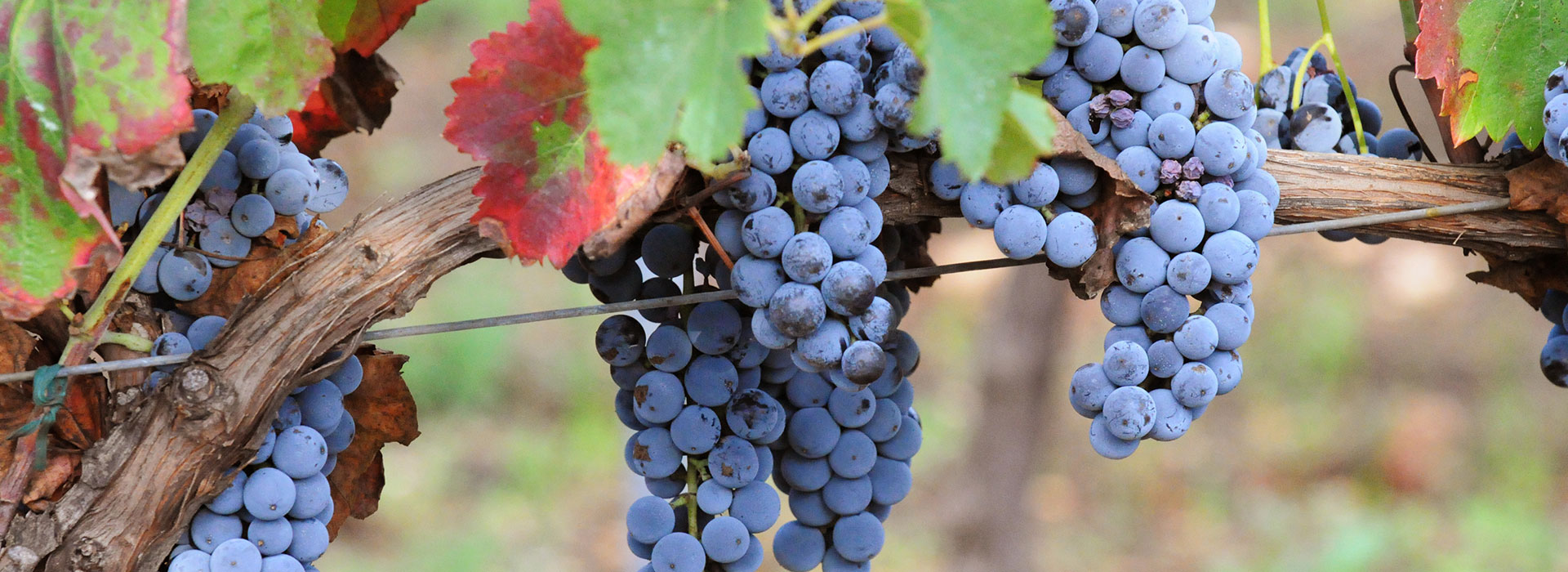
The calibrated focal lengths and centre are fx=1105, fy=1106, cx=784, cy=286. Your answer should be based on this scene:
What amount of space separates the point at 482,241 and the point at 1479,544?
2826 millimetres

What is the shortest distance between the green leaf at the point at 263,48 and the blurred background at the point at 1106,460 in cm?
174

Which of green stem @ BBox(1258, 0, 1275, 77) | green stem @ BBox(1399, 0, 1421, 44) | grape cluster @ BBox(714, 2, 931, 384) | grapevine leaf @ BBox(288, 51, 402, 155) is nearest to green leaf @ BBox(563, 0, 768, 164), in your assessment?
grape cluster @ BBox(714, 2, 931, 384)

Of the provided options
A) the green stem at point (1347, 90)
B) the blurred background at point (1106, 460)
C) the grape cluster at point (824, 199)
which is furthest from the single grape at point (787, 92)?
the blurred background at point (1106, 460)

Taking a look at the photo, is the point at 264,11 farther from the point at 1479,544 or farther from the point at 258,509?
the point at 1479,544

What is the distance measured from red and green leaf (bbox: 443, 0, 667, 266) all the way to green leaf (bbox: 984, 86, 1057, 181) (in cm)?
18

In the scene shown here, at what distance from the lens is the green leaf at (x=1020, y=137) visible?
40 centimetres

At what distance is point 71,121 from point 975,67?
41 centimetres

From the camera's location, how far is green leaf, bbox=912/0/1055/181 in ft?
1.25

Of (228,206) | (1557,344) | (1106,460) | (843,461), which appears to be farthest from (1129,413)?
(1106,460)

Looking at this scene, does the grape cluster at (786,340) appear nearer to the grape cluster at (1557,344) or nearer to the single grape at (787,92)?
the single grape at (787,92)

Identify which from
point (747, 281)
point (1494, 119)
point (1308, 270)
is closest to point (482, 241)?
point (747, 281)

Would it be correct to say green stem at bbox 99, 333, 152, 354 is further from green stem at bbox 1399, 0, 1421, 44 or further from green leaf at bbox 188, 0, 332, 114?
green stem at bbox 1399, 0, 1421, 44

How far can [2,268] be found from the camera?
528 millimetres

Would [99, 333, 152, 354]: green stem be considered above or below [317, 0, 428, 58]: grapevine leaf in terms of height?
below
